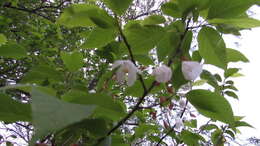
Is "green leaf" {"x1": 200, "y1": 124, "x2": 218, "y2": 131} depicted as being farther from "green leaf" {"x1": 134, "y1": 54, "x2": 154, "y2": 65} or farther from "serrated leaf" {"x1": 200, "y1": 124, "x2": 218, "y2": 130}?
"green leaf" {"x1": 134, "y1": 54, "x2": 154, "y2": 65}

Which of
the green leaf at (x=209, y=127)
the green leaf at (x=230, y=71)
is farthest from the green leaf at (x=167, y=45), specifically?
the green leaf at (x=209, y=127)

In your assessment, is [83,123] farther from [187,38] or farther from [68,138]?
[187,38]

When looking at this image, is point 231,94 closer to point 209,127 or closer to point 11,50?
point 209,127

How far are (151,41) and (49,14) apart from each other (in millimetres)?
3990

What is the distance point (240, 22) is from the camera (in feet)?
1.90

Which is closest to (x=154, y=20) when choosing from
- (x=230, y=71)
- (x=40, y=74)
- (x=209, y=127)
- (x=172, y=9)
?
(x=172, y=9)

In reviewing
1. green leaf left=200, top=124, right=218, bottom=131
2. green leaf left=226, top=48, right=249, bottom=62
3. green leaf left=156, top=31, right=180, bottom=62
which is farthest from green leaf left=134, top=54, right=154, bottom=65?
green leaf left=200, top=124, right=218, bottom=131

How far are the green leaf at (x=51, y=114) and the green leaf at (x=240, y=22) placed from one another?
37cm

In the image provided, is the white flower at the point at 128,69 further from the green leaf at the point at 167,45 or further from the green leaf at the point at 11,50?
the green leaf at the point at 11,50

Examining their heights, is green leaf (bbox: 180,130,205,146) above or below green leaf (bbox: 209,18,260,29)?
below

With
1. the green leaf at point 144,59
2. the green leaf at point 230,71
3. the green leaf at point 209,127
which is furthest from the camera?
the green leaf at point 209,127

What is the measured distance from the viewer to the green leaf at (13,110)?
46 centimetres

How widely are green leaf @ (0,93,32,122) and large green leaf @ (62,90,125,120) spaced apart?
63 mm

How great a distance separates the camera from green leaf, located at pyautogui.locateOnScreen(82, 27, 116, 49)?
619 millimetres
